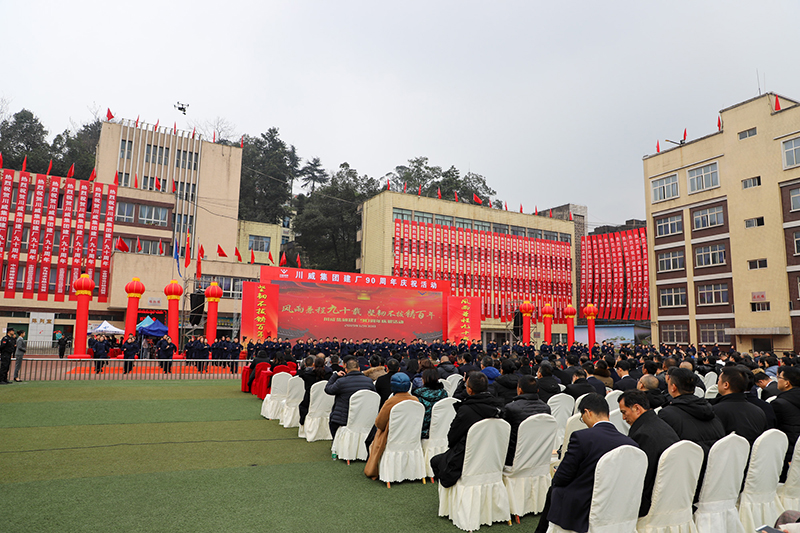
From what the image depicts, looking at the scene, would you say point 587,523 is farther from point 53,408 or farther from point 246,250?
point 246,250

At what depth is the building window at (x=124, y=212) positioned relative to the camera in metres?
29.7

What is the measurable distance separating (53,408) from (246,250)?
89.1 ft

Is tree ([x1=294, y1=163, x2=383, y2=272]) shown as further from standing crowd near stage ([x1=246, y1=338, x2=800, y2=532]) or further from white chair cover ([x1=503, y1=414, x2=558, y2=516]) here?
white chair cover ([x1=503, y1=414, x2=558, y2=516])

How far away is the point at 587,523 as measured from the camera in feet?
9.36

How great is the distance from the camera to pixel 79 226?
28.5 m

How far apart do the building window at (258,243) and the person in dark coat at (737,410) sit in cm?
3407

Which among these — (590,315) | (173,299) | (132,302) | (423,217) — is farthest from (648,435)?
(423,217)

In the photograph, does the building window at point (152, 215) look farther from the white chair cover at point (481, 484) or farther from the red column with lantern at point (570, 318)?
the white chair cover at point (481, 484)

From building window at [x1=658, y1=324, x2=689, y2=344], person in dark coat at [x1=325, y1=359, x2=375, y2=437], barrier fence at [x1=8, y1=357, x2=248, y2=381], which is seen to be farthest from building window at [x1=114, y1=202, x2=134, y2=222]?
building window at [x1=658, y1=324, x2=689, y2=344]

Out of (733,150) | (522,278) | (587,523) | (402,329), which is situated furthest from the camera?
(522,278)

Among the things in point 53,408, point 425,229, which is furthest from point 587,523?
point 425,229

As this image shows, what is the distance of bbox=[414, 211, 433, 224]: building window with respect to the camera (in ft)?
114

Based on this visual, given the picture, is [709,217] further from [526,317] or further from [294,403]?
[294,403]

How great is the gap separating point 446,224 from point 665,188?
14.0 m
